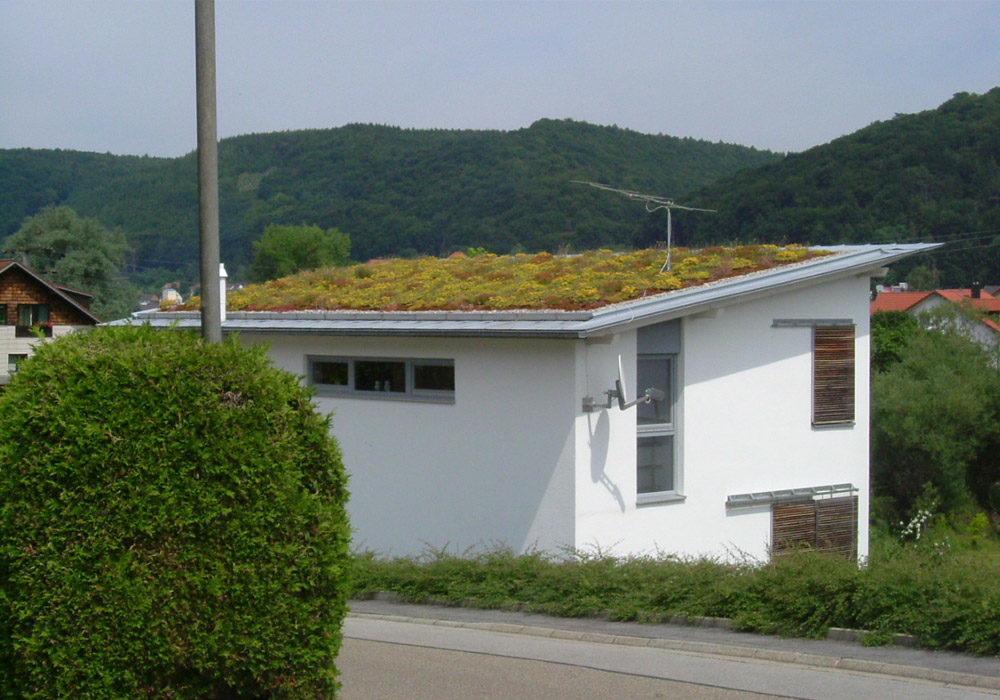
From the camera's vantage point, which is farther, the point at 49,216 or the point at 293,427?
the point at 49,216

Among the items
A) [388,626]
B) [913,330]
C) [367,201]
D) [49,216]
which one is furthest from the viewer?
[367,201]

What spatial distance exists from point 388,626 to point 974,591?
5626 millimetres

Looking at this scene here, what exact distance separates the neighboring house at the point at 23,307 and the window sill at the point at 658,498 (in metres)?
42.3

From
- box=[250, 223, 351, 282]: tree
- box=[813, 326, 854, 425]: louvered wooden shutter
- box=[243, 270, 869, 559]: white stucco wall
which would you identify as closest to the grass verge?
box=[243, 270, 869, 559]: white stucco wall

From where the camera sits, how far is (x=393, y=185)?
72188 millimetres

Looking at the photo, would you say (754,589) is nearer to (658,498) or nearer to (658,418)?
(658,498)

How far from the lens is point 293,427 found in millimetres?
6152

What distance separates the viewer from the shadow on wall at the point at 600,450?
537 inches

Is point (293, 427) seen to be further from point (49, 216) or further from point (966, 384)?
point (49, 216)

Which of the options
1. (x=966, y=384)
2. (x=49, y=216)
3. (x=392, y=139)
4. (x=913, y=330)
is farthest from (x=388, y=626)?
(x=392, y=139)

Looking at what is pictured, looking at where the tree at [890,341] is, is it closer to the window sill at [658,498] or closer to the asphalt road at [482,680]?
the window sill at [658,498]

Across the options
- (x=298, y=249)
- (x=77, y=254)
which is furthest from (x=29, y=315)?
(x=298, y=249)

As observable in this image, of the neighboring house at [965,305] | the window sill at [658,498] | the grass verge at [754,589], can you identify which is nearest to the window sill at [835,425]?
the window sill at [658,498]

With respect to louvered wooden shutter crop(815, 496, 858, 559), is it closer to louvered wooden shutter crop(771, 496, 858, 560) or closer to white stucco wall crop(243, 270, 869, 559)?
louvered wooden shutter crop(771, 496, 858, 560)
